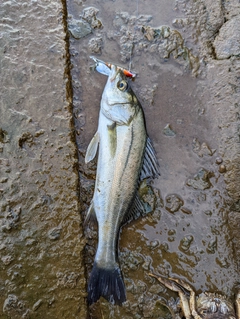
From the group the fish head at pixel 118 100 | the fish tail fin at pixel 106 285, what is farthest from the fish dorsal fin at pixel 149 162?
the fish tail fin at pixel 106 285

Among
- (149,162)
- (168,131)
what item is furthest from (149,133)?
(149,162)

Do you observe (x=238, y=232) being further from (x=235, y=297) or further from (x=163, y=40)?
(x=163, y=40)

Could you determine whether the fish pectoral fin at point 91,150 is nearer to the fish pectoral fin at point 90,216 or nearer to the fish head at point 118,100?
the fish head at point 118,100

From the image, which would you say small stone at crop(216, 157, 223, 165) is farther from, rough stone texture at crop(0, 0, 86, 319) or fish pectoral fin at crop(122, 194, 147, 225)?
rough stone texture at crop(0, 0, 86, 319)

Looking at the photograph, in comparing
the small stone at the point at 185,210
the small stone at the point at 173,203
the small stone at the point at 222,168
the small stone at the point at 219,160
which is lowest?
the small stone at the point at 185,210

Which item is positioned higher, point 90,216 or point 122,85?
point 122,85

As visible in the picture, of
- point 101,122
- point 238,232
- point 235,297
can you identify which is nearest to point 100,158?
point 101,122

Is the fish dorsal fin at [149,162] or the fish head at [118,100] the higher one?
the fish head at [118,100]

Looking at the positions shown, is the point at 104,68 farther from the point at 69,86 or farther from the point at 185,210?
the point at 185,210
